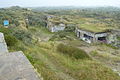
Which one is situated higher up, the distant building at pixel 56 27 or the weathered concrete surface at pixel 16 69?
the weathered concrete surface at pixel 16 69

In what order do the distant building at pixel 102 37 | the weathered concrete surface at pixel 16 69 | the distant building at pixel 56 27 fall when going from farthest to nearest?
Result: the distant building at pixel 56 27, the distant building at pixel 102 37, the weathered concrete surface at pixel 16 69

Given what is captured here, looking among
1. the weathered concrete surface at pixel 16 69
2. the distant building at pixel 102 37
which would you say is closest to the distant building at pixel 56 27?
the distant building at pixel 102 37

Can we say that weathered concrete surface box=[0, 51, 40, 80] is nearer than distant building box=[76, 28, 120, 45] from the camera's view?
Yes

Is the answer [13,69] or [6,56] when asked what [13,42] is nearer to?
[6,56]

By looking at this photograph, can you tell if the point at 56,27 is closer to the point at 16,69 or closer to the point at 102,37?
the point at 102,37

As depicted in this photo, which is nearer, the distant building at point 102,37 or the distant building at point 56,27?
the distant building at point 102,37

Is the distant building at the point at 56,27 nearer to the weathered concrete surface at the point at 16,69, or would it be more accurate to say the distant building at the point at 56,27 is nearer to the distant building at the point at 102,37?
the distant building at the point at 102,37

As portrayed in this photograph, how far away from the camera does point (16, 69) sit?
350cm

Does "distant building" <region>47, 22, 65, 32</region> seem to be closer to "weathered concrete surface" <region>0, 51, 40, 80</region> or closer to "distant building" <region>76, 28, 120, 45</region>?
"distant building" <region>76, 28, 120, 45</region>

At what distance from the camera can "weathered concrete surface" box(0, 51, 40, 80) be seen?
314cm

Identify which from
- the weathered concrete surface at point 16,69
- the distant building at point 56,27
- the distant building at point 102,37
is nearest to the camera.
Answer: the weathered concrete surface at point 16,69

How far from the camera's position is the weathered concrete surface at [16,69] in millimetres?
3137

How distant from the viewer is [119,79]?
7734 mm

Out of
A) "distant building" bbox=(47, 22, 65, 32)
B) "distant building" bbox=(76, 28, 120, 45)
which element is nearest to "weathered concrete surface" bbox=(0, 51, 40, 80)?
"distant building" bbox=(76, 28, 120, 45)
